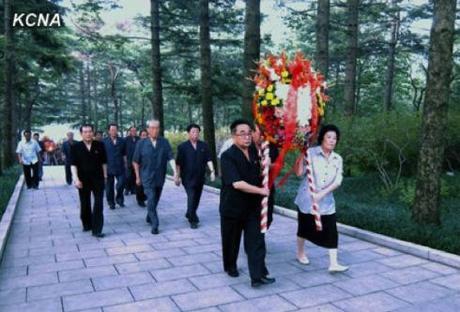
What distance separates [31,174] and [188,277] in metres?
11.3

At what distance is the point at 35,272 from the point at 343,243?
14.5 feet

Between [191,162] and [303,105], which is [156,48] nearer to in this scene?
[191,162]

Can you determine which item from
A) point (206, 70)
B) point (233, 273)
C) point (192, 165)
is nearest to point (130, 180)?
point (192, 165)

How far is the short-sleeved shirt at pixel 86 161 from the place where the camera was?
7871 millimetres

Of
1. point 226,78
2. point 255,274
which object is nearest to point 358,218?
point 255,274

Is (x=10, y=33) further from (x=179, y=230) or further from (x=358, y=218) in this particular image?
(x=358, y=218)

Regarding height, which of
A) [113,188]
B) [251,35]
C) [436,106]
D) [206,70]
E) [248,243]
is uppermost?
[251,35]

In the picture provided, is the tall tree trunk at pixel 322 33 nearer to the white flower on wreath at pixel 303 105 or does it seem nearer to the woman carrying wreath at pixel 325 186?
the woman carrying wreath at pixel 325 186

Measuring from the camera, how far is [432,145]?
24.2ft

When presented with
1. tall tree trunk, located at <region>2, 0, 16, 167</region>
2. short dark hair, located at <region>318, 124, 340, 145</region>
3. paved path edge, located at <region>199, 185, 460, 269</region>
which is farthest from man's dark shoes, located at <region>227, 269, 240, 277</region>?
tall tree trunk, located at <region>2, 0, 16, 167</region>

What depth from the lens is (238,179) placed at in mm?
5211

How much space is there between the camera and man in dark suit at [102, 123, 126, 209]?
36.2 feet

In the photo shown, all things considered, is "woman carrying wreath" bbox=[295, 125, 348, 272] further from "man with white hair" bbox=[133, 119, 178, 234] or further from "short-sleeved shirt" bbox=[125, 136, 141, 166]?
"short-sleeved shirt" bbox=[125, 136, 141, 166]

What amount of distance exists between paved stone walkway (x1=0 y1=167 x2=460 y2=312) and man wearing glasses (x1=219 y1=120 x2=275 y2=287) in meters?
0.35
